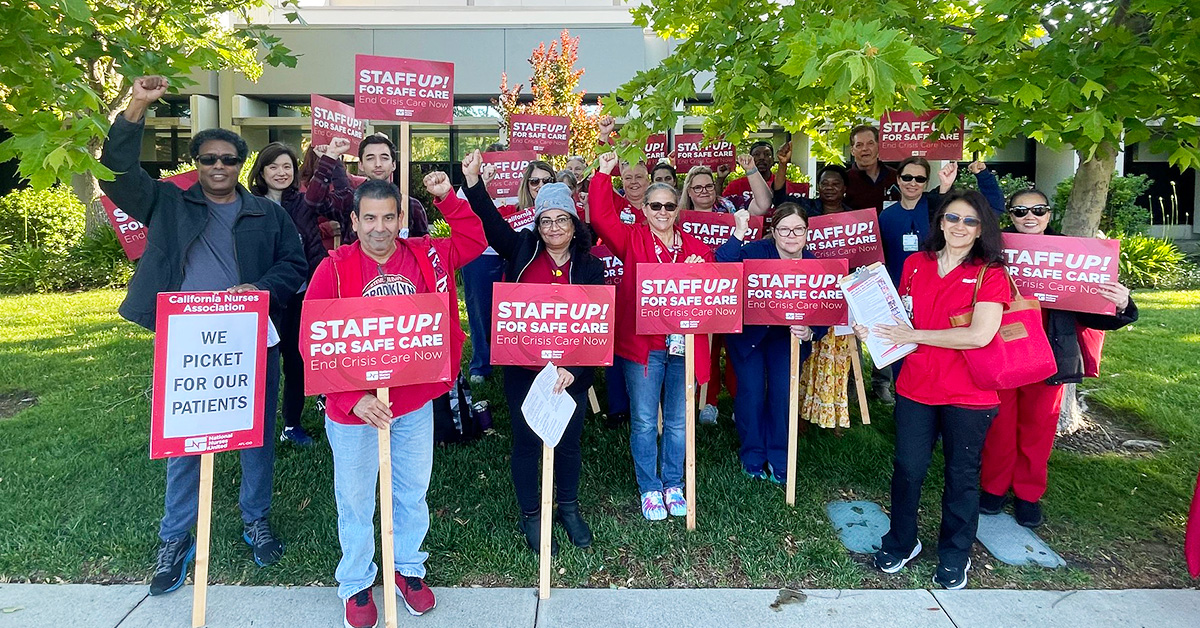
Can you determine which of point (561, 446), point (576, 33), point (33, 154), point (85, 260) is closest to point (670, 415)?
point (561, 446)

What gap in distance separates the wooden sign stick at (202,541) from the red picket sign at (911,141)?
4.98 meters

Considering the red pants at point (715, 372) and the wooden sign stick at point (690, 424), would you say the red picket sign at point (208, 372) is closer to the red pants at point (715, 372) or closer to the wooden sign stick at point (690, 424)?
the wooden sign stick at point (690, 424)

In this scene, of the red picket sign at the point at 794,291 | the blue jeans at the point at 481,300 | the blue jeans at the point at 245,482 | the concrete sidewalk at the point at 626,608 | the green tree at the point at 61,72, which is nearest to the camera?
the green tree at the point at 61,72

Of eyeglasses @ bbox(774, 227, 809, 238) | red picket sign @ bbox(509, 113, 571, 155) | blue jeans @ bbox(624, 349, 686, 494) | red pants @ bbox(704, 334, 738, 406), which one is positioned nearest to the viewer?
blue jeans @ bbox(624, 349, 686, 494)

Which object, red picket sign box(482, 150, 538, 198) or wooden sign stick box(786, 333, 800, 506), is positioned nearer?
wooden sign stick box(786, 333, 800, 506)

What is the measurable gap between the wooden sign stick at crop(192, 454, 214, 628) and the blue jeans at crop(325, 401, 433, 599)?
59 cm

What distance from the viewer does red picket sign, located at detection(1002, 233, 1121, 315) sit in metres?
4.30

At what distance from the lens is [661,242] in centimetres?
482

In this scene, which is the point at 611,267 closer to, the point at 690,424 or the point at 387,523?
the point at 690,424

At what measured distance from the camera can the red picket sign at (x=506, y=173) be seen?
6.94 metres

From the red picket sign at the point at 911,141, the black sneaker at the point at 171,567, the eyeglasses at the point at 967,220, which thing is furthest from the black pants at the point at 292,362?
the red picket sign at the point at 911,141

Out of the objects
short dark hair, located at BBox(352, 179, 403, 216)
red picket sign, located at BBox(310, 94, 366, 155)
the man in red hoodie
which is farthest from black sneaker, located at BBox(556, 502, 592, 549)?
red picket sign, located at BBox(310, 94, 366, 155)

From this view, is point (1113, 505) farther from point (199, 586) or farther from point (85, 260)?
point (85, 260)

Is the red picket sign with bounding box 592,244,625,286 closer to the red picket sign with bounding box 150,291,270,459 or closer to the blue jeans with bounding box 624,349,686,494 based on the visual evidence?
the blue jeans with bounding box 624,349,686,494
